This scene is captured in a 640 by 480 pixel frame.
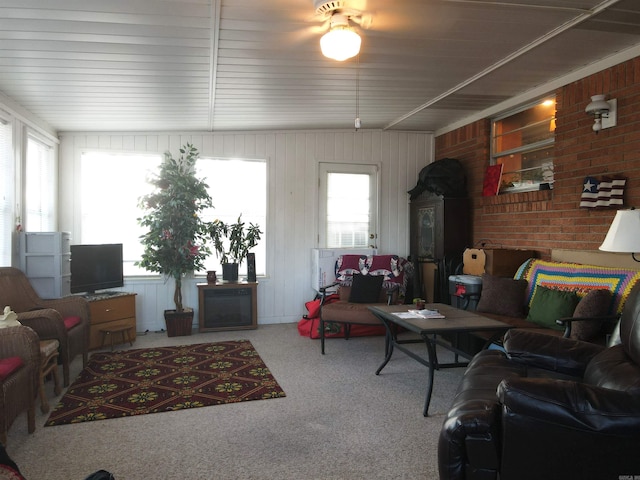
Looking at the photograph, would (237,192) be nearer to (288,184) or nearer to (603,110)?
(288,184)

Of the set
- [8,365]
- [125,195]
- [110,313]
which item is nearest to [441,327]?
[8,365]

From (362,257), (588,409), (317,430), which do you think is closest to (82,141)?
(362,257)

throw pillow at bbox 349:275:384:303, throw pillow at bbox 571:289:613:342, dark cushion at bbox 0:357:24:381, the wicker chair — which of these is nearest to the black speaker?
throw pillow at bbox 349:275:384:303

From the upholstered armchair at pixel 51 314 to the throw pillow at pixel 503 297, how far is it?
3607mm

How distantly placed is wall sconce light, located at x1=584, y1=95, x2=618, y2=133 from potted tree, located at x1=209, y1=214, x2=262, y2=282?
3.88 meters

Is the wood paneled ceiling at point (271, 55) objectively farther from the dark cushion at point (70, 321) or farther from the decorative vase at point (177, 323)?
the decorative vase at point (177, 323)

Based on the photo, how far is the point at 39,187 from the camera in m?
5.13

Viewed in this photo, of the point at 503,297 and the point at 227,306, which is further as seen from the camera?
the point at 227,306

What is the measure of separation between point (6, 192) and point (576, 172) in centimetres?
523

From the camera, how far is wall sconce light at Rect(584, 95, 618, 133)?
3.79 metres

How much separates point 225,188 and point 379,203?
219cm

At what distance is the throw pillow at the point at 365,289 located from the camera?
5.23 metres

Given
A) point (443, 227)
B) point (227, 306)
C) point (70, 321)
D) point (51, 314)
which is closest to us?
point (51, 314)

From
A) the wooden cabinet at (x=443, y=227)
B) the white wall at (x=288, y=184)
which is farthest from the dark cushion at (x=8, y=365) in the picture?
the wooden cabinet at (x=443, y=227)
